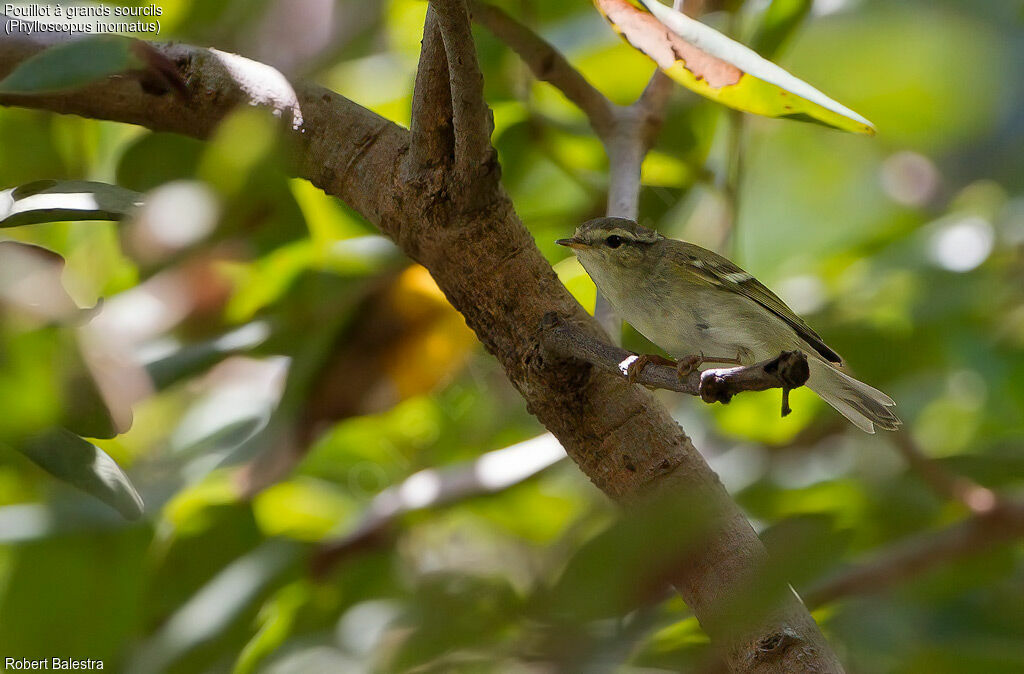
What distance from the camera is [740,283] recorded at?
1.97 metres

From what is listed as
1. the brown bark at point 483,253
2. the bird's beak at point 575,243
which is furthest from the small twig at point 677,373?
the bird's beak at point 575,243

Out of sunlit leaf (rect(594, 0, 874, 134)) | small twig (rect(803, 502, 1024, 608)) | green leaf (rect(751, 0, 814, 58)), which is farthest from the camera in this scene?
small twig (rect(803, 502, 1024, 608))

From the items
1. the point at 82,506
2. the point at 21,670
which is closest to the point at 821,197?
the point at 82,506

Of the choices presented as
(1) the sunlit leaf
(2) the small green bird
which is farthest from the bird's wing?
(1) the sunlit leaf

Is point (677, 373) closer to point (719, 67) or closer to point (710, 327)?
point (719, 67)

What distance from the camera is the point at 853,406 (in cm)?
186

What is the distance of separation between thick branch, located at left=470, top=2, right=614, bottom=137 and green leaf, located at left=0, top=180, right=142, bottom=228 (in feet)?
2.21

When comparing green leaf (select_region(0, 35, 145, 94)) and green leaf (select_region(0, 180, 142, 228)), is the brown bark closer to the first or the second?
green leaf (select_region(0, 180, 142, 228))

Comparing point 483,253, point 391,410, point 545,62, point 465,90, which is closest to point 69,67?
point 465,90

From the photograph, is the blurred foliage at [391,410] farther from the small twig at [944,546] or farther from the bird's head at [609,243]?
the bird's head at [609,243]

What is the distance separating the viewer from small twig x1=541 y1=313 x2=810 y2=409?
0.89 meters

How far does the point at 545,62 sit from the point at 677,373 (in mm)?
713

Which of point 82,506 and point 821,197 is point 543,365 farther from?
point 821,197

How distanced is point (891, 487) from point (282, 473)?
4.34ft
